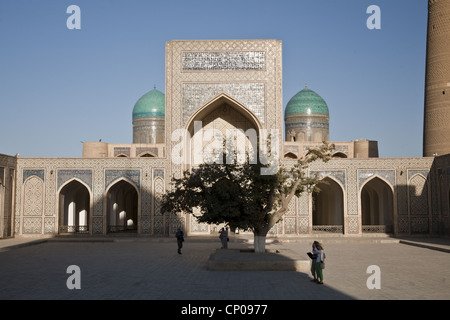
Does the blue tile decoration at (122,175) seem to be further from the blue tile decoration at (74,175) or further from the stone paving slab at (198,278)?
the stone paving slab at (198,278)

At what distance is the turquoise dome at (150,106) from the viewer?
27.1m

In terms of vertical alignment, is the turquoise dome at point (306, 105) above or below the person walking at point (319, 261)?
above

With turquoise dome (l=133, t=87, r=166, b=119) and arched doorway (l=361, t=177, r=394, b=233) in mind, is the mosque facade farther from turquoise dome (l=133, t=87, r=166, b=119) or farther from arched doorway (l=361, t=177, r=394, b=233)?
turquoise dome (l=133, t=87, r=166, b=119)

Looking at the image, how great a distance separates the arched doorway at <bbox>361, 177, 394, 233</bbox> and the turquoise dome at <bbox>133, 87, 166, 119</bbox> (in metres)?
12.4

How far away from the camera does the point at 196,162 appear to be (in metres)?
18.8

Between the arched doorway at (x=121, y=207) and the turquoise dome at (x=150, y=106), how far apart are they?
5.35 m

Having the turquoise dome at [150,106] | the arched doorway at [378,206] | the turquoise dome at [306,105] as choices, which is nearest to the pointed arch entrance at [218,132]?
the arched doorway at [378,206]

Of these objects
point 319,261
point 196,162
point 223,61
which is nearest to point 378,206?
point 196,162

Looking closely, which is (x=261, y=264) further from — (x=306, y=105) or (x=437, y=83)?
(x=306, y=105)

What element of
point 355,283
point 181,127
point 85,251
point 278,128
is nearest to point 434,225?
point 278,128

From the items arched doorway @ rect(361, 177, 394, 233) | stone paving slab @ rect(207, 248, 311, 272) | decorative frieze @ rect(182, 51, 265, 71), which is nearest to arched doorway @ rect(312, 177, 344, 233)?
arched doorway @ rect(361, 177, 394, 233)
